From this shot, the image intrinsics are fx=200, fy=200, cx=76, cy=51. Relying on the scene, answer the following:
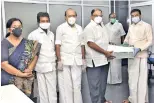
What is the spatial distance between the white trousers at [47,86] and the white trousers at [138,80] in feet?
3.86

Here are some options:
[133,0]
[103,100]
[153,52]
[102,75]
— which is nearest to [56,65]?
[102,75]

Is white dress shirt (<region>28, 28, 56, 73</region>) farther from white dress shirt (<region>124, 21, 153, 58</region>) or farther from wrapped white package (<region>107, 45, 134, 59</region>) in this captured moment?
white dress shirt (<region>124, 21, 153, 58</region>)

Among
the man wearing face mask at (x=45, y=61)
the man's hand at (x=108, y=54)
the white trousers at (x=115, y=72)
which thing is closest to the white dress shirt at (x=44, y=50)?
the man wearing face mask at (x=45, y=61)

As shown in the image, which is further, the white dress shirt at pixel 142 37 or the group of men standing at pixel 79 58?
the white dress shirt at pixel 142 37

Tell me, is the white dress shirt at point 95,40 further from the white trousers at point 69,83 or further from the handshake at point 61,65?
the white trousers at point 69,83

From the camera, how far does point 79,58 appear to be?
8.99 ft

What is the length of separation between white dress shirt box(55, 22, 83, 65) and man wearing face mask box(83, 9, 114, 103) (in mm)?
161

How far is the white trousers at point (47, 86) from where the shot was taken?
2.54 meters

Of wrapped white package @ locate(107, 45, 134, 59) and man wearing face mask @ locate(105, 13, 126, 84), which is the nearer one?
wrapped white package @ locate(107, 45, 134, 59)

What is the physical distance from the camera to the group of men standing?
253cm

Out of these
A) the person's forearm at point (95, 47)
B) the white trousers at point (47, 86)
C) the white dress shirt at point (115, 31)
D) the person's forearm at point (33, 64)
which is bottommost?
the white trousers at point (47, 86)

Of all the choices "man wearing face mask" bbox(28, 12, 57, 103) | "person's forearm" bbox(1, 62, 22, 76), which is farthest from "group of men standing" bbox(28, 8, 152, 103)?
"person's forearm" bbox(1, 62, 22, 76)

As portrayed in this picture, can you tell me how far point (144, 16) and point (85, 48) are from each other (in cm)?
124

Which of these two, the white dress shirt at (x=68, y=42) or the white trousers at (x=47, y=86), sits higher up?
the white dress shirt at (x=68, y=42)
